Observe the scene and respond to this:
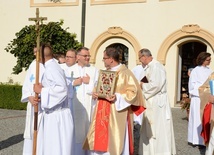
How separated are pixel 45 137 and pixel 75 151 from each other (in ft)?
4.82

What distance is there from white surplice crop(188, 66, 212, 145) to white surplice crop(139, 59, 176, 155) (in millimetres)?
1466

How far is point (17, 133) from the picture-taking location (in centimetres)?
954

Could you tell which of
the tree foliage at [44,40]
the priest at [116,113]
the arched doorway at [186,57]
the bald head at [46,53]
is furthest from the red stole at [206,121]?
the arched doorway at [186,57]

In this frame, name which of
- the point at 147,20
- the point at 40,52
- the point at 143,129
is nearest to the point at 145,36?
the point at 147,20

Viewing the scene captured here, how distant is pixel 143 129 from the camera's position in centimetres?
709

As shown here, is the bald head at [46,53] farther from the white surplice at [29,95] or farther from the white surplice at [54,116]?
the white surplice at [29,95]

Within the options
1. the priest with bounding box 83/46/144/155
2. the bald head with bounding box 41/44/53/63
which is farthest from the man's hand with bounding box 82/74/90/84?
the bald head with bounding box 41/44/53/63

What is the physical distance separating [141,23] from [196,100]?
25.7ft

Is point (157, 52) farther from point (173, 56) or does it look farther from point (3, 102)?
point (3, 102)

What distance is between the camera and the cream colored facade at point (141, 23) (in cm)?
1483

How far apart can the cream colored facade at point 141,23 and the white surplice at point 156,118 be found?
26.3 ft

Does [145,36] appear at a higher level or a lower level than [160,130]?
higher

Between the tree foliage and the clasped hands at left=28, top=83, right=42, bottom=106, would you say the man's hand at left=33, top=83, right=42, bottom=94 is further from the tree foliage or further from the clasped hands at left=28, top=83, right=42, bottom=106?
the tree foliage

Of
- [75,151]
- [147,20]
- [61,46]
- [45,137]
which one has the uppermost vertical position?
[147,20]
